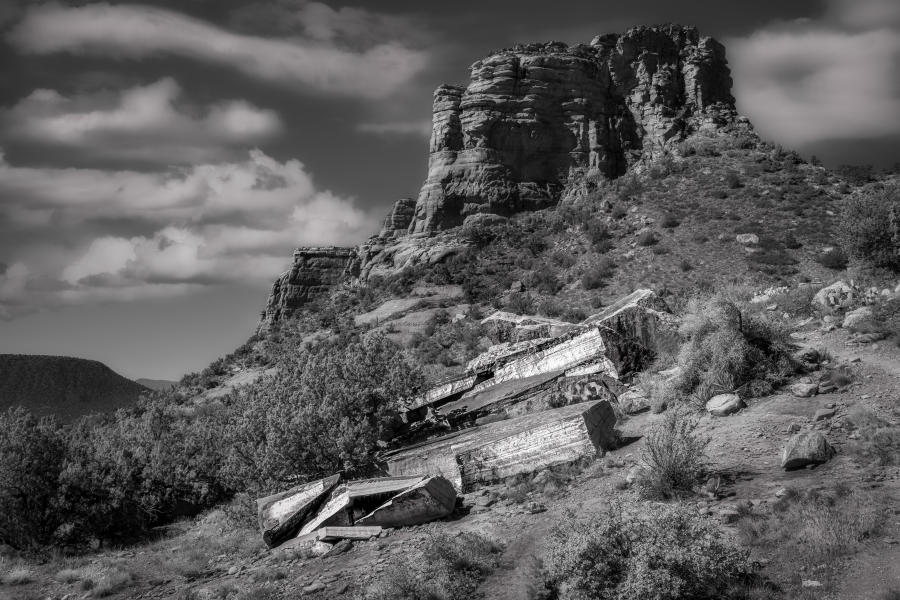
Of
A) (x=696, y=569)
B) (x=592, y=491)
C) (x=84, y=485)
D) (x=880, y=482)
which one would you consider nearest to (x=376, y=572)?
(x=592, y=491)

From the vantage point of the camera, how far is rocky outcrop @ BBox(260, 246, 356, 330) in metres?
73.5

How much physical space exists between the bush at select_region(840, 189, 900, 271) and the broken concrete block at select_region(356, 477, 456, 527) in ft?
52.0

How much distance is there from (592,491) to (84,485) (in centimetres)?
1226

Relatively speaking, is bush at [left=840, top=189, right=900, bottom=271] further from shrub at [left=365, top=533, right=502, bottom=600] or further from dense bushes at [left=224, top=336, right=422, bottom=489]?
shrub at [left=365, top=533, right=502, bottom=600]

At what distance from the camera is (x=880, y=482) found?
6449 millimetres

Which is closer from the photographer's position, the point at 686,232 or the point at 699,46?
the point at 686,232

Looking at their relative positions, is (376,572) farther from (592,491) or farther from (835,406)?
(835,406)

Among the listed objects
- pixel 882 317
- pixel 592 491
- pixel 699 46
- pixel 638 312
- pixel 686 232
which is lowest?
A: pixel 592 491

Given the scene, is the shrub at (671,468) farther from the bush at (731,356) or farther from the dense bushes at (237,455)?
the dense bushes at (237,455)

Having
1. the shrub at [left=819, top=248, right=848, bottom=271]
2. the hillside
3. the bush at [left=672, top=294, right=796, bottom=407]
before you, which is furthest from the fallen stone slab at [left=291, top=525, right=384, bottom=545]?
the hillside

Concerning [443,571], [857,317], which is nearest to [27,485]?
[443,571]

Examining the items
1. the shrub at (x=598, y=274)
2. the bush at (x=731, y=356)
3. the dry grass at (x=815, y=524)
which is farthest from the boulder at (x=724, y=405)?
the shrub at (x=598, y=274)

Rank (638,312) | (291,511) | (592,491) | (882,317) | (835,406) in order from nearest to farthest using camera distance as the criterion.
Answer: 1. (592,491)
2. (835,406)
3. (291,511)
4. (882,317)
5. (638,312)

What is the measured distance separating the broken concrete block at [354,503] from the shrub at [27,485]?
7.87 m
